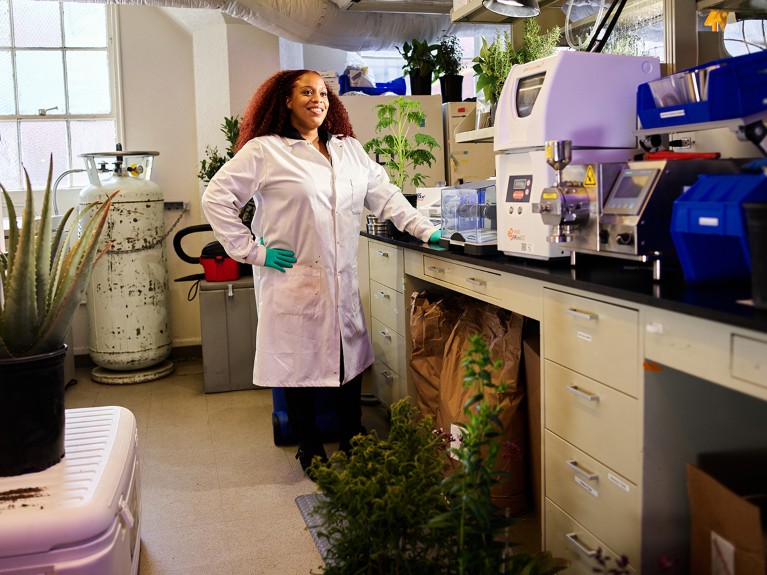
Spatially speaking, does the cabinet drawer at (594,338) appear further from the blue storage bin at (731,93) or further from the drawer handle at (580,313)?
the blue storage bin at (731,93)

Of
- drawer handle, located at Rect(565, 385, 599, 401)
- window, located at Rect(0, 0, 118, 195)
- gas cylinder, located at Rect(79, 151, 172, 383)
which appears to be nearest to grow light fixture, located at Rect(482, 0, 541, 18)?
drawer handle, located at Rect(565, 385, 599, 401)

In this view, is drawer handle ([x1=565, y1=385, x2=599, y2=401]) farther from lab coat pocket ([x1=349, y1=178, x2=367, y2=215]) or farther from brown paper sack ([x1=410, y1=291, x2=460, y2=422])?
lab coat pocket ([x1=349, y1=178, x2=367, y2=215])

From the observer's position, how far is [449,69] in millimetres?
4965

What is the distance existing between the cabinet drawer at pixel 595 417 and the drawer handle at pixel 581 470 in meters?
0.05

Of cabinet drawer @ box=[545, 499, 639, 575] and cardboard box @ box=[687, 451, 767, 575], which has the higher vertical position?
cardboard box @ box=[687, 451, 767, 575]

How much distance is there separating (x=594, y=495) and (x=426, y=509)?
1.38 feet

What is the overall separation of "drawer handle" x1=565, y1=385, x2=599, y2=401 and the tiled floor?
0.80 m

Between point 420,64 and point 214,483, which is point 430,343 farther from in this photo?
point 420,64

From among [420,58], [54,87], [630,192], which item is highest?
[420,58]

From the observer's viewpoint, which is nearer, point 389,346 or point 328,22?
point 389,346

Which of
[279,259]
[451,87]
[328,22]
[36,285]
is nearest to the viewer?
[36,285]

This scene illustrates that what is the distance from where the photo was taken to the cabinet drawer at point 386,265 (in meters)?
3.40

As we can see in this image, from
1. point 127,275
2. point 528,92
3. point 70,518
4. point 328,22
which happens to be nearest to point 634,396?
point 528,92

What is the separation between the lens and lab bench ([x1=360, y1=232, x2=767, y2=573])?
58.4 inches
